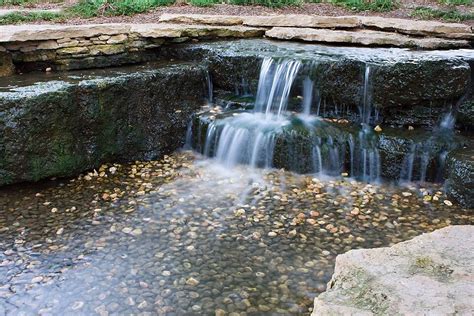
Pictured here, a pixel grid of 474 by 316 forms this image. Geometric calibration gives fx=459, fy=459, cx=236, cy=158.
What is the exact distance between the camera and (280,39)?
750 centimetres

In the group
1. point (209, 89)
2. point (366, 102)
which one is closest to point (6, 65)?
point (209, 89)

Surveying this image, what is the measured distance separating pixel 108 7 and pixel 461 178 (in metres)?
7.15

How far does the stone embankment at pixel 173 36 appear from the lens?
625cm

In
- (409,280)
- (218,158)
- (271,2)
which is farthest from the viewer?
(271,2)

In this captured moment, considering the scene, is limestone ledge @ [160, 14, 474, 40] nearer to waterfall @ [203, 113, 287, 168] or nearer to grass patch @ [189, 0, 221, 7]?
grass patch @ [189, 0, 221, 7]

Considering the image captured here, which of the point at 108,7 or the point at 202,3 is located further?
the point at 202,3

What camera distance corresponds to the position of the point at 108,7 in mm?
8969

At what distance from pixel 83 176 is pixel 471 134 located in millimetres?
4686

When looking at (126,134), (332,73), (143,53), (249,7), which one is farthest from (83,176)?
(249,7)

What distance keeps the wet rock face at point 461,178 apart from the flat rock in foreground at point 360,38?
218 centimetres

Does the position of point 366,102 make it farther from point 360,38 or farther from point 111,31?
point 111,31

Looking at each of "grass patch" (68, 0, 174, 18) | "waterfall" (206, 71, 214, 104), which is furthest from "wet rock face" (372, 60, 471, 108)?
"grass patch" (68, 0, 174, 18)

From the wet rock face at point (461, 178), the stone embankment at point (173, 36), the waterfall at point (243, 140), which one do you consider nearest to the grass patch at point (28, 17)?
the stone embankment at point (173, 36)

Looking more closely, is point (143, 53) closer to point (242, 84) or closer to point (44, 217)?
point (242, 84)
